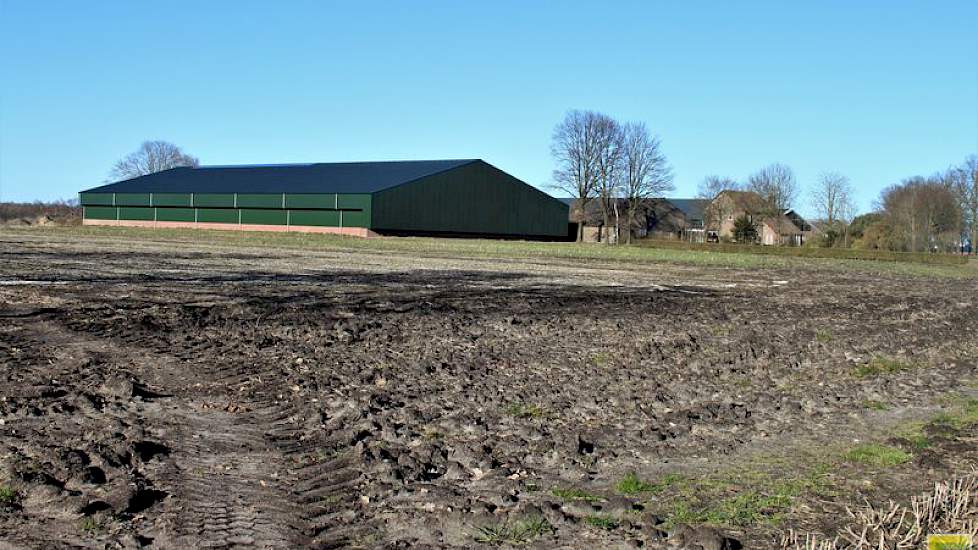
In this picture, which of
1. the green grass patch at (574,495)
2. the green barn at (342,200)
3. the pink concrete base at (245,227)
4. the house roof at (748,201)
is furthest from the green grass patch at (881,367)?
the house roof at (748,201)

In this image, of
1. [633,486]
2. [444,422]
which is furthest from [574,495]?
[444,422]

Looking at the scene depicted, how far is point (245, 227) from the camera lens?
76.6 metres

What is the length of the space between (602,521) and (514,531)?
559 mm

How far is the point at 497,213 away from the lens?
8300cm

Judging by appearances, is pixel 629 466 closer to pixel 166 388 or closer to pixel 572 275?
pixel 166 388

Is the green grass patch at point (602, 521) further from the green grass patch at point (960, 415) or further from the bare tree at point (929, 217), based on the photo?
the bare tree at point (929, 217)

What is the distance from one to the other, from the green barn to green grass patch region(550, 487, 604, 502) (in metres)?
63.7

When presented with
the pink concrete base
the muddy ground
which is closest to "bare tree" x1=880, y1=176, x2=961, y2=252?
the pink concrete base

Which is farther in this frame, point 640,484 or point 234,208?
point 234,208

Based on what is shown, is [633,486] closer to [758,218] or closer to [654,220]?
[758,218]

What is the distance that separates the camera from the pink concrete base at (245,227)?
70088 mm

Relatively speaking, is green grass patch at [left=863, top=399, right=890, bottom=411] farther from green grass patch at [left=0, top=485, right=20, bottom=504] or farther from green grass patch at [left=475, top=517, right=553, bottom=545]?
green grass patch at [left=0, top=485, right=20, bottom=504]

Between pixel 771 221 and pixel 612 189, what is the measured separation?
16494 mm

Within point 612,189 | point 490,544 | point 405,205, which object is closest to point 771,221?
point 612,189
